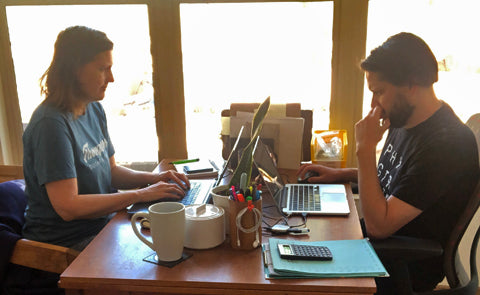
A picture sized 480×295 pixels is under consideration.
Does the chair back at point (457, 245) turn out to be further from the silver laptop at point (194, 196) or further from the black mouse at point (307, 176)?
the silver laptop at point (194, 196)

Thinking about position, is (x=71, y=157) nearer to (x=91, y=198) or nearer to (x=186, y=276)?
(x=91, y=198)

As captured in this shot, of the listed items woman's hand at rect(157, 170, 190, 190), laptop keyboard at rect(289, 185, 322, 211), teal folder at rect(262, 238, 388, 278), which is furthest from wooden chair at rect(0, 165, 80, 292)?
laptop keyboard at rect(289, 185, 322, 211)

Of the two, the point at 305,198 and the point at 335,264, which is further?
the point at 305,198

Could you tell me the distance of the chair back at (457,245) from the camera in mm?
1208

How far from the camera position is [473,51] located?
2141mm

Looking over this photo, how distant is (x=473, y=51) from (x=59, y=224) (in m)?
2.14

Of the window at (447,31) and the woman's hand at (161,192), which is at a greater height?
Result: the window at (447,31)

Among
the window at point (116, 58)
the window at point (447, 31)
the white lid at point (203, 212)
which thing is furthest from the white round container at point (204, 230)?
the window at point (447, 31)

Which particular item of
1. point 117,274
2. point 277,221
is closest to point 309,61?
point 277,221

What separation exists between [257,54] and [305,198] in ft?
3.46

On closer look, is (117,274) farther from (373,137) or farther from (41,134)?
(373,137)

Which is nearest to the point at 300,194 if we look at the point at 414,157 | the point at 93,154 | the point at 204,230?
the point at 414,157

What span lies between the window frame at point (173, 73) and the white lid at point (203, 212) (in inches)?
48.8

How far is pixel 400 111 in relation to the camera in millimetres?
1443
